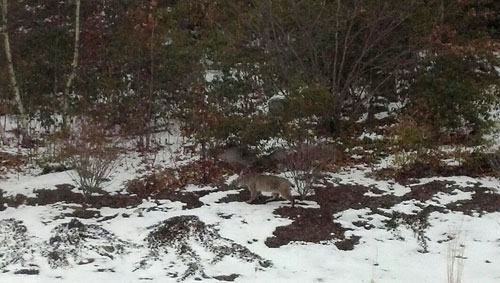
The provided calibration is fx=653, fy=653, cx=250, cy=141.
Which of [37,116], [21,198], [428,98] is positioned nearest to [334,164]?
[428,98]

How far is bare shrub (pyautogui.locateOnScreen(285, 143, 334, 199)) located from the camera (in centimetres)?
974

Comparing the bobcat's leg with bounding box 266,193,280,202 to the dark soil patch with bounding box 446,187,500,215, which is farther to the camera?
the bobcat's leg with bounding box 266,193,280,202

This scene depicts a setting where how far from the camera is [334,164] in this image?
37.3 ft

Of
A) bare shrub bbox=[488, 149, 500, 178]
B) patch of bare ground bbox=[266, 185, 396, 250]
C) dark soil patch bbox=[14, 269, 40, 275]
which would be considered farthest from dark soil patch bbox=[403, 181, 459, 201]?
dark soil patch bbox=[14, 269, 40, 275]

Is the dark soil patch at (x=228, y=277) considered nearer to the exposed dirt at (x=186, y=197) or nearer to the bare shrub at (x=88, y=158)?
the exposed dirt at (x=186, y=197)

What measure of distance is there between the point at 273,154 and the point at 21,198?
415cm

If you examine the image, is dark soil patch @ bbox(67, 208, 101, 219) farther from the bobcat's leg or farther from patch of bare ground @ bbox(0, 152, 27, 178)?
the bobcat's leg

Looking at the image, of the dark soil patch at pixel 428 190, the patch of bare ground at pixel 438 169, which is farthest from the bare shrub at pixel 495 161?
the dark soil patch at pixel 428 190

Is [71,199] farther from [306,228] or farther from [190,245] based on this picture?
[306,228]

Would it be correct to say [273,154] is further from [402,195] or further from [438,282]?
[438,282]

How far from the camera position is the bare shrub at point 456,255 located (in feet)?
24.1

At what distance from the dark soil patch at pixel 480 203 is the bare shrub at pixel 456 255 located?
2.63 feet

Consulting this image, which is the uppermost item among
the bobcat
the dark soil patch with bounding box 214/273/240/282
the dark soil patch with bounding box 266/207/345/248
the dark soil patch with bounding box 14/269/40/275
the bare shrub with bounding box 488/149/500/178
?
the bare shrub with bounding box 488/149/500/178

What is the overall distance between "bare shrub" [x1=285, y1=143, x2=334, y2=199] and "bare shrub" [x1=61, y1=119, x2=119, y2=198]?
2815 millimetres
